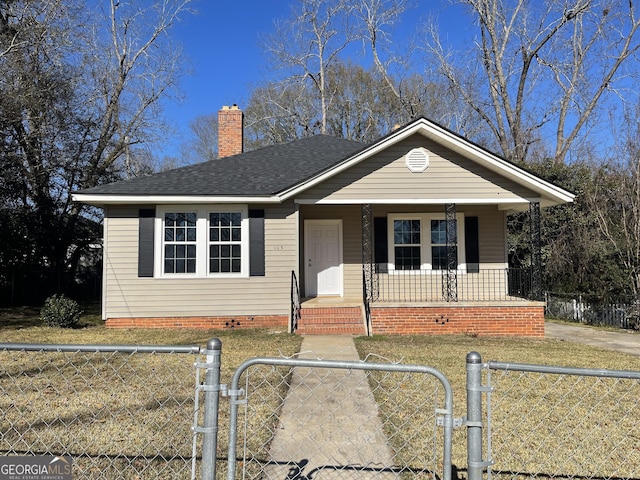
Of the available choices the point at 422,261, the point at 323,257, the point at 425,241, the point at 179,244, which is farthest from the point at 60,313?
the point at 425,241

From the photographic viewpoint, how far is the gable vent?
1092 centimetres

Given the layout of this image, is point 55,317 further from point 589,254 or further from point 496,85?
point 496,85

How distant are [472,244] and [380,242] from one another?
8.38 feet

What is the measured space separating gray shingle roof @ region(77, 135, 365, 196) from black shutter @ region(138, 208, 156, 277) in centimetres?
69

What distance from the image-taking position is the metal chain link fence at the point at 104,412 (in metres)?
3.38

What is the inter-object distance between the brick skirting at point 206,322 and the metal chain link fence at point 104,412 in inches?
157

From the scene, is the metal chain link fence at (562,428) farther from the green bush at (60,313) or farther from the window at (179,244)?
the green bush at (60,313)

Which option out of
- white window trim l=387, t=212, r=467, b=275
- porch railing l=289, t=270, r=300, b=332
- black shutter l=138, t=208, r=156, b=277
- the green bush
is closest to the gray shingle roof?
black shutter l=138, t=208, r=156, b=277

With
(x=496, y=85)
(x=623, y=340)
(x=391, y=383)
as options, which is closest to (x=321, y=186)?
(x=391, y=383)

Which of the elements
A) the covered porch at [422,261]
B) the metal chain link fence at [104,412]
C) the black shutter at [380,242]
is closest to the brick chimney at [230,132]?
the covered porch at [422,261]

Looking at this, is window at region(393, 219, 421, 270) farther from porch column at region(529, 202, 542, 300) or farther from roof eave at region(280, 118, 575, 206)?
porch column at region(529, 202, 542, 300)

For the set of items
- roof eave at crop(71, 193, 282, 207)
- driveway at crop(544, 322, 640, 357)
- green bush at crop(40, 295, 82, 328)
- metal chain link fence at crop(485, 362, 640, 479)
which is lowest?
driveway at crop(544, 322, 640, 357)

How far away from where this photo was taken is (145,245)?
10656mm

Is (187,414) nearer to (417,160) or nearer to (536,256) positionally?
(417,160)
